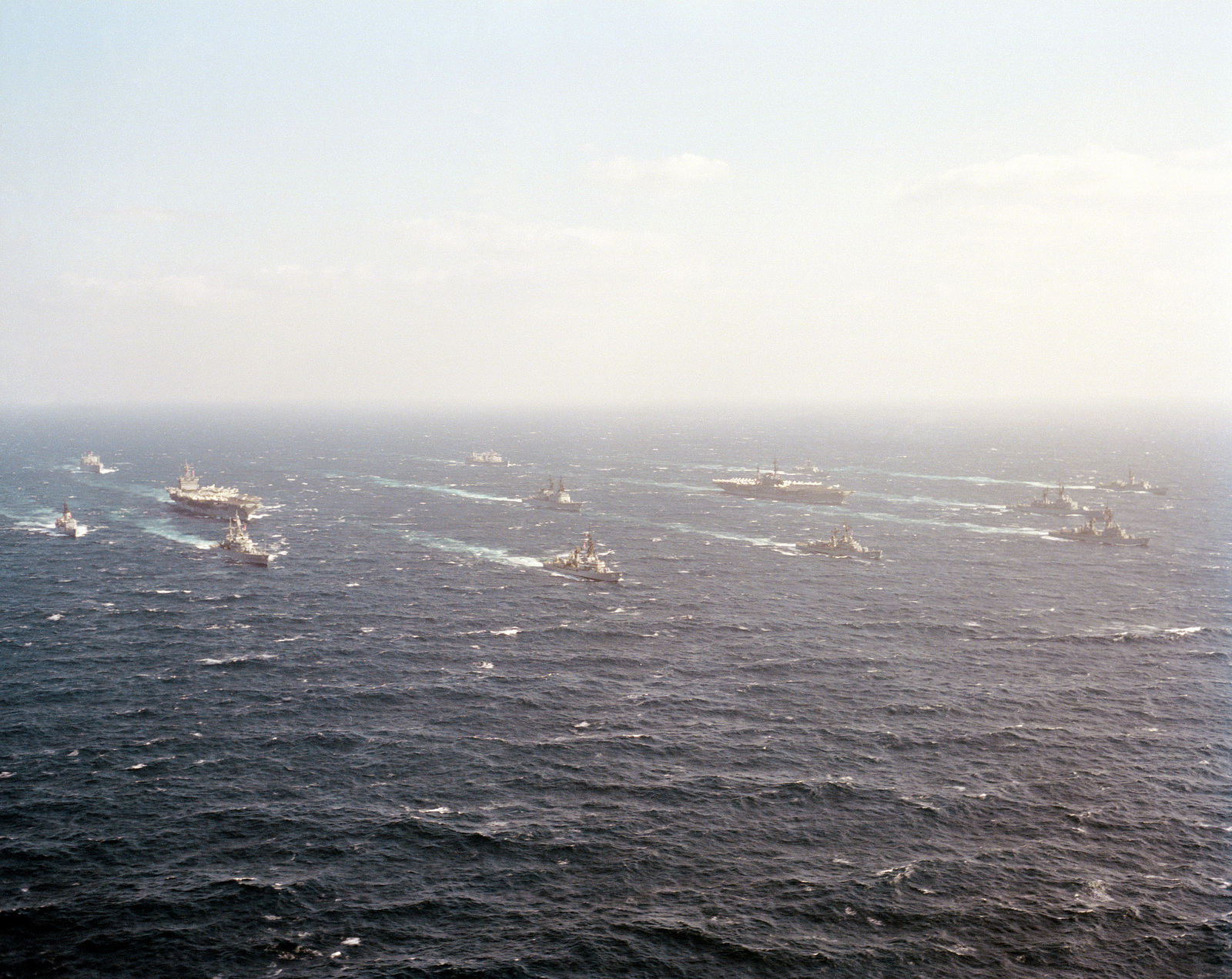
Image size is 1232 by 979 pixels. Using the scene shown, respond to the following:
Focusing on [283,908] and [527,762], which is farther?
[527,762]

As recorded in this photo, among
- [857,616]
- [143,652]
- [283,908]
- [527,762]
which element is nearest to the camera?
[283,908]

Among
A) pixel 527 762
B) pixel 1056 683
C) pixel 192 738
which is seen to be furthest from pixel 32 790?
pixel 1056 683

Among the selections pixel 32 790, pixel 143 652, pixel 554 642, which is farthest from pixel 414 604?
pixel 32 790

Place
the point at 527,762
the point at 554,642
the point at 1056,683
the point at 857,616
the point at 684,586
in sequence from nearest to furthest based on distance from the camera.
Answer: the point at 527,762, the point at 1056,683, the point at 554,642, the point at 857,616, the point at 684,586

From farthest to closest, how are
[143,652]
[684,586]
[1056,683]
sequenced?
[684,586] → [143,652] → [1056,683]

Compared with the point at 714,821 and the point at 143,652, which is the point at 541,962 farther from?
the point at 143,652

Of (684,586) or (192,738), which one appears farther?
(684,586)

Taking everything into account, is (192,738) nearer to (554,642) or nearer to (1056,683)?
(554,642)

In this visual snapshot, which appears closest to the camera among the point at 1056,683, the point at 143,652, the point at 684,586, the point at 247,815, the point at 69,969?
the point at 69,969

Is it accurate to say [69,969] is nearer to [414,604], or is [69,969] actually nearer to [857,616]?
[414,604]
